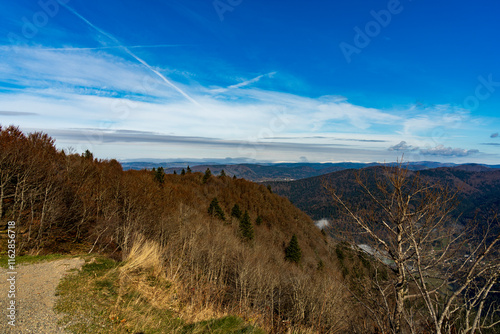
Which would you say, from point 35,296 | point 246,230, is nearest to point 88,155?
point 246,230

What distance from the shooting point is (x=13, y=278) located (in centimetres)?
766

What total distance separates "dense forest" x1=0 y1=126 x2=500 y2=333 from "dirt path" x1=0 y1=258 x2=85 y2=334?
8.55 ft

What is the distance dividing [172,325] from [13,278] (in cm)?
562

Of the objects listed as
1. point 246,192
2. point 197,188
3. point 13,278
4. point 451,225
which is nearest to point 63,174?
point 13,278

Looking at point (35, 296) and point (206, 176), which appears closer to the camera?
point (35, 296)

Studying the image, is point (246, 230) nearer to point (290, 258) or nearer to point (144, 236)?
point (290, 258)

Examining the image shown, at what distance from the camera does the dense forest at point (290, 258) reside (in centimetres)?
567

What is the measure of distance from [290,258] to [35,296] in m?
49.2

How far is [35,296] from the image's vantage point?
674 centimetres

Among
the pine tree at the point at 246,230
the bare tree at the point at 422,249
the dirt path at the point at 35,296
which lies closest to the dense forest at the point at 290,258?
the bare tree at the point at 422,249

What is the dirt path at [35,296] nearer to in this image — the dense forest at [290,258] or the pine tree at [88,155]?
the dense forest at [290,258]

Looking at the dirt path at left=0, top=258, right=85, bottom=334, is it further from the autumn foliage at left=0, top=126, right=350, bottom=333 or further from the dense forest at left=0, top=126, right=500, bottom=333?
the autumn foliage at left=0, top=126, right=350, bottom=333

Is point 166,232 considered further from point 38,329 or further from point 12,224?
point 38,329

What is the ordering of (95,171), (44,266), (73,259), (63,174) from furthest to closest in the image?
(95,171) < (63,174) < (73,259) < (44,266)
